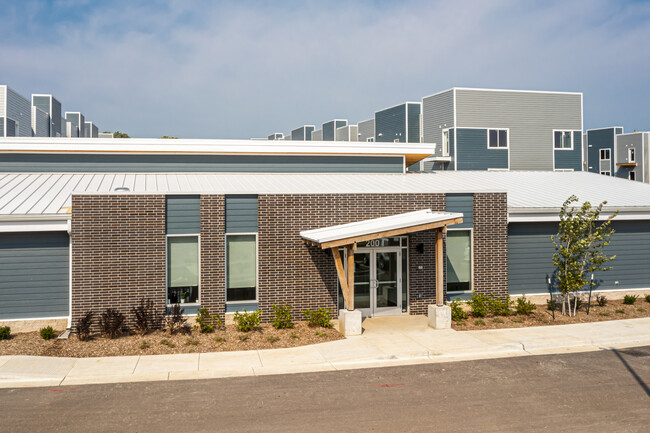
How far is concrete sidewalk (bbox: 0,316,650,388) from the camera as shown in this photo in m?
11.9

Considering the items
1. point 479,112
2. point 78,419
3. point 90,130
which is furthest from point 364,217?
point 90,130

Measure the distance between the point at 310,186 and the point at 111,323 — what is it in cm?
794

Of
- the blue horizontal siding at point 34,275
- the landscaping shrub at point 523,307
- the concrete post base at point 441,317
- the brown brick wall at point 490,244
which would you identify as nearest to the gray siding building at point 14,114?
the blue horizontal siding at point 34,275

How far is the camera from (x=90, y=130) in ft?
237

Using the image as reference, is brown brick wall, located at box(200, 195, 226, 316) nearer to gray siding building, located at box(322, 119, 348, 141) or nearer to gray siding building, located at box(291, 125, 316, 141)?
gray siding building, located at box(322, 119, 348, 141)

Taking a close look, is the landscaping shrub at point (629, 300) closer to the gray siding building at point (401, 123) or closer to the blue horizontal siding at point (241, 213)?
the blue horizontal siding at point (241, 213)

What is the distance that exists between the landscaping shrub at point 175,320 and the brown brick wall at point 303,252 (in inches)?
90.5

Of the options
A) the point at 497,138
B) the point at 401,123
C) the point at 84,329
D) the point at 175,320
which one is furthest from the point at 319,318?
the point at 401,123

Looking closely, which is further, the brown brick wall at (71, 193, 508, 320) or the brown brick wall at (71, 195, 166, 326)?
the brown brick wall at (71, 193, 508, 320)

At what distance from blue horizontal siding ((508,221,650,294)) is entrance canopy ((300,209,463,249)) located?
14.8ft

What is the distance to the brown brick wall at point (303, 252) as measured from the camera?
16406mm

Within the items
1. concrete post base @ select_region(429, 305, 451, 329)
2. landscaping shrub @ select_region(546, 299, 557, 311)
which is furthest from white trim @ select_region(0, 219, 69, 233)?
landscaping shrub @ select_region(546, 299, 557, 311)

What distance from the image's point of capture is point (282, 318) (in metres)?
16.0

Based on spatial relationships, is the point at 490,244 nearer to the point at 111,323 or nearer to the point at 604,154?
the point at 111,323
